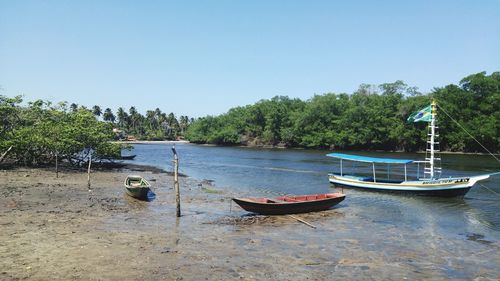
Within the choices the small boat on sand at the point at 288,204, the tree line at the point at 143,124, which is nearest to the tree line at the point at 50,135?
the small boat on sand at the point at 288,204

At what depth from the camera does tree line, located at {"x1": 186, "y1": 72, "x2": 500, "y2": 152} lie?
90825mm

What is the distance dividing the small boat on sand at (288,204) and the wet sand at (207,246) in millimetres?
557

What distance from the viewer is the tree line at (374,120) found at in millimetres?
90825

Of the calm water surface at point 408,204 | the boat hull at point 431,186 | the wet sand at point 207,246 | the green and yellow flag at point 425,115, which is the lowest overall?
the calm water surface at point 408,204

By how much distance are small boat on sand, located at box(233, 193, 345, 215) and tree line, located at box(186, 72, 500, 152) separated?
5119 cm

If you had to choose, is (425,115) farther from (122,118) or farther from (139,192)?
(122,118)

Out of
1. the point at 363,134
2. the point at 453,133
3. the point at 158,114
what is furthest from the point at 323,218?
the point at 158,114

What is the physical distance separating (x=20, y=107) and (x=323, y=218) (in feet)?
136

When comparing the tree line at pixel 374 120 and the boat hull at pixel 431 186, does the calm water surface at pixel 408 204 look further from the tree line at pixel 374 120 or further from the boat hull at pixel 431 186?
the tree line at pixel 374 120

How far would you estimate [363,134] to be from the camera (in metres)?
107

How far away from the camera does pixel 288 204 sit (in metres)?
24.5

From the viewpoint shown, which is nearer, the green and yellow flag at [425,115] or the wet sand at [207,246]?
the wet sand at [207,246]

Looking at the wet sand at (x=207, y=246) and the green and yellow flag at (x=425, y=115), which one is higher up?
the green and yellow flag at (x=425, y=115)

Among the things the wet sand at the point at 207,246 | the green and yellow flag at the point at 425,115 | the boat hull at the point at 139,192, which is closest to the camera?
the wet sand at the point at 207,246
